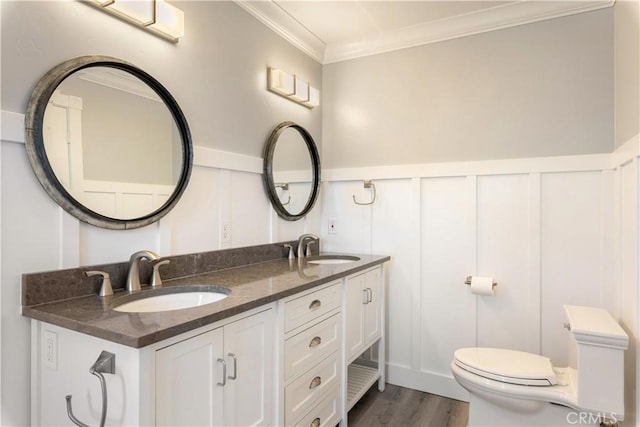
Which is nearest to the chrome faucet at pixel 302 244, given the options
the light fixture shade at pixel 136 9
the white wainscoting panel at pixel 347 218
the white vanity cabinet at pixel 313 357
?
the white wainscoting panel at pixel 347 218

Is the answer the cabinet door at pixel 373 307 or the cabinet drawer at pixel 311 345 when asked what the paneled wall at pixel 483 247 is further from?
the cabinet drawer at pixel 311 345

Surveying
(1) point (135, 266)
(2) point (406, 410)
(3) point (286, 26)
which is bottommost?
(2) point (406, 410)

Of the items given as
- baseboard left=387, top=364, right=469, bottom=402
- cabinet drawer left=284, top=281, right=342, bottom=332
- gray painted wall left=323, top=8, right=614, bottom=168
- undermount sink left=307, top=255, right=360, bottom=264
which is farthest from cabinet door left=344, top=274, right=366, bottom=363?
gray painted wall left=323, top=8, right=614, bottom=168

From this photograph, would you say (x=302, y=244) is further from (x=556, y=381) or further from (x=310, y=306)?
(x=556, y=381)

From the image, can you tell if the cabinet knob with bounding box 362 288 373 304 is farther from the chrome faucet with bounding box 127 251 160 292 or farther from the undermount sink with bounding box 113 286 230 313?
the chrome faucet with bounding box 127 251 160 292

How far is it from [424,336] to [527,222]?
3.22 feet

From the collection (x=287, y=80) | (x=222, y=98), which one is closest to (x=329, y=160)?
(x=287, y=80)

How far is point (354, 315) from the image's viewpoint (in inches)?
82.7

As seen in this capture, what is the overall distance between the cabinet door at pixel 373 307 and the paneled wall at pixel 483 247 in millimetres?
171

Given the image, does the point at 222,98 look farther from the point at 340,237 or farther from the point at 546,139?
the point at 546,139

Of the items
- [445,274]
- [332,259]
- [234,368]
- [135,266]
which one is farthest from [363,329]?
[135,266]

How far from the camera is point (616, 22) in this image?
1.97 metres

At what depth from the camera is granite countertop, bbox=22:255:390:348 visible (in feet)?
3.24

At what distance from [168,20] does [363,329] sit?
6.16 feet
